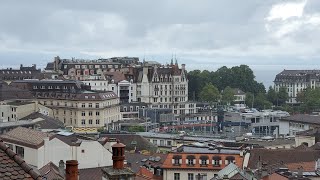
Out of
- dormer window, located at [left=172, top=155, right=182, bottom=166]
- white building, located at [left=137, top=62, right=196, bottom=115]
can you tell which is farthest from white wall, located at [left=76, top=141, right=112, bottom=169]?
white building, located at [left=137, top=62, right=196, bottom=115]

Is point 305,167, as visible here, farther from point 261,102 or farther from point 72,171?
point 261,102

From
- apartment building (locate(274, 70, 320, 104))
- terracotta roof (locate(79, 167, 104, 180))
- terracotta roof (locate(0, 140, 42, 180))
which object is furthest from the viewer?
apartment building (locate(274, 70, 320, 104))

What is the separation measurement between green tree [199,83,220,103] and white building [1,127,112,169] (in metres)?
104

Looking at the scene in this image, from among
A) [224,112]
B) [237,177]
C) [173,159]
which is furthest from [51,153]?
[224,112]

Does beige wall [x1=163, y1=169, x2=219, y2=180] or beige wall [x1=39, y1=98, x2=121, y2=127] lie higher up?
beige wall [x1=39, y1=98, x2=121, y2=127]

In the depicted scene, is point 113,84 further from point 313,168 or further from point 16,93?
point 313,168

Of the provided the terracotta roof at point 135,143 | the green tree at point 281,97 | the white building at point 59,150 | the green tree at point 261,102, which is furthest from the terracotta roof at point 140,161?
the green tree at point 281,97

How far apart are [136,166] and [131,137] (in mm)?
22353

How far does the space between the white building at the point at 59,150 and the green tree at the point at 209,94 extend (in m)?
104

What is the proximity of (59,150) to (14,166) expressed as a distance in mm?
37477

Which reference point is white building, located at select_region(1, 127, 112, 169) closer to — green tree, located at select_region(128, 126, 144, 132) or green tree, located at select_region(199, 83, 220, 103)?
green tree, located at select_region(128, 126, 144, 132)

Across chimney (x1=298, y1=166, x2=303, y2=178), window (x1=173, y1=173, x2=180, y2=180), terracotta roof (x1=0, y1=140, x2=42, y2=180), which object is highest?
terracotta roof (x1=0, y1=140, x2=42, y2=180)

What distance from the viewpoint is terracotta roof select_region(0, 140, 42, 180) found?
855 cm

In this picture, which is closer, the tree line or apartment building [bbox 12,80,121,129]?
apartment building [bbox 12,80,121,129]
